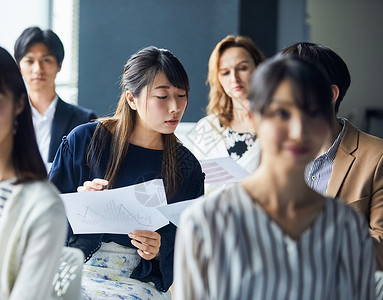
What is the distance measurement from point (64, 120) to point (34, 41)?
0.48m

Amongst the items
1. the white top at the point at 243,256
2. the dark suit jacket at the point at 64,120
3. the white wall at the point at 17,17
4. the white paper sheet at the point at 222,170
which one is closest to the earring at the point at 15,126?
the white top at the point at 243,256

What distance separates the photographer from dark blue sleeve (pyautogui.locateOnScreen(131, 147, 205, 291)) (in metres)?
2.22

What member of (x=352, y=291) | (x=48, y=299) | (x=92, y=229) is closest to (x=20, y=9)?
(x=92, y=229)

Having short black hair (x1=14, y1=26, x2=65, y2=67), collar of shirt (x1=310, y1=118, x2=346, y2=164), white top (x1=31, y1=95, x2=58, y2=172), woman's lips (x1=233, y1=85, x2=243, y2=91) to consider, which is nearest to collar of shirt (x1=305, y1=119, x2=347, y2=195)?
collar of shirt (x1=310, y1=118, x2=346, y2=164)

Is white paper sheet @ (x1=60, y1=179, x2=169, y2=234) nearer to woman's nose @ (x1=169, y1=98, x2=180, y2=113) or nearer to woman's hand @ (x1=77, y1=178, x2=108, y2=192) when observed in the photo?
woman's hand @ (x1=77, y1=178, x2=108, y2=192)

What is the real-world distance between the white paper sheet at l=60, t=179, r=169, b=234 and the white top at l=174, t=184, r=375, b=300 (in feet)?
2.38

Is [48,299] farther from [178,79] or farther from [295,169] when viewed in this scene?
[178,79]

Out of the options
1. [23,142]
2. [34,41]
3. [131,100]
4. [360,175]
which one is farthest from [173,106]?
[34,41]

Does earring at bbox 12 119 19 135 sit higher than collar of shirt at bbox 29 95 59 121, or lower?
higher

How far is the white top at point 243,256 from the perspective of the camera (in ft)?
4.04

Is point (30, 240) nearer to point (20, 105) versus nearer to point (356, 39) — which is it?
point (20, 105)

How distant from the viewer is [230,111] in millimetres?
3596

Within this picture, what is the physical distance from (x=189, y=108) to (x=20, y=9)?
5.25ft

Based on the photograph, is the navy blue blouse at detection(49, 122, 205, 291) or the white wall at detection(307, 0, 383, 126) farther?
the white wall at detection(307, 0, 383, 126)
